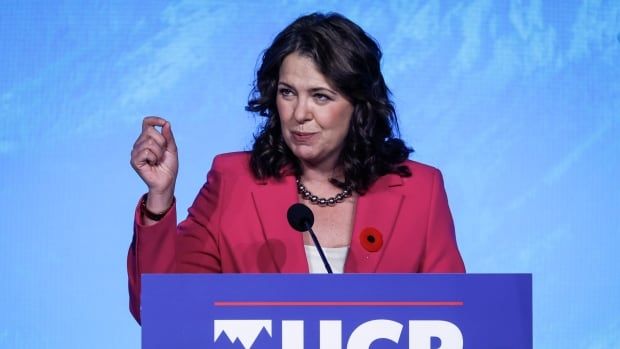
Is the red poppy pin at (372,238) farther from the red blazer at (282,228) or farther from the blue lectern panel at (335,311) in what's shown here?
the blue lectern panel at (335,311)

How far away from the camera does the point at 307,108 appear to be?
2010mm

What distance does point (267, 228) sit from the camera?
2.02 meters

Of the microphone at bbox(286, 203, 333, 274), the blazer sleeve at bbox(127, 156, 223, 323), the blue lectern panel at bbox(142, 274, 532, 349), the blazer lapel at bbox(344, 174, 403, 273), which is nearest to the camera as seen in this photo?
the blue lectern panel at bbox(142, 274, 532, 349)

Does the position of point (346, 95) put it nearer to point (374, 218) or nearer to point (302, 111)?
point (302, 111)

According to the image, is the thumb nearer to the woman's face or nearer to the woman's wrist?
the woman's wrist

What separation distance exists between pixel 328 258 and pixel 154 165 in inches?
17.0

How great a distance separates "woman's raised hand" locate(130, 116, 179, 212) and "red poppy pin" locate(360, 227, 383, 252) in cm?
38

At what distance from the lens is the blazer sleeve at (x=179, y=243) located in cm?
178

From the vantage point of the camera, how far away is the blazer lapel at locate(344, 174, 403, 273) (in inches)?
77.5

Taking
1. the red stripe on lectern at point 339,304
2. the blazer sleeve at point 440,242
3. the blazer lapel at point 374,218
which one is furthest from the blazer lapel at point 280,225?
the red stripe on lectern at point 339,304

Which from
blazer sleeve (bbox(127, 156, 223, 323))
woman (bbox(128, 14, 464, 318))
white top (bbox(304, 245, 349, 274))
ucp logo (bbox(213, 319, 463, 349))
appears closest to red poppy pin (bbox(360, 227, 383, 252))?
woman (bbox(128, 14, 464, 318))

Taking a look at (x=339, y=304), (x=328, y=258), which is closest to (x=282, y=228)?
(x=328, y=258)

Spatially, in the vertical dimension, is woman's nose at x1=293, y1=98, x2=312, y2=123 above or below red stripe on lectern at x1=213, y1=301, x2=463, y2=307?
above

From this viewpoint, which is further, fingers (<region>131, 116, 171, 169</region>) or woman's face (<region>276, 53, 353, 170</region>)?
woman's face (<region>276, 53, 353, 170</region>)
